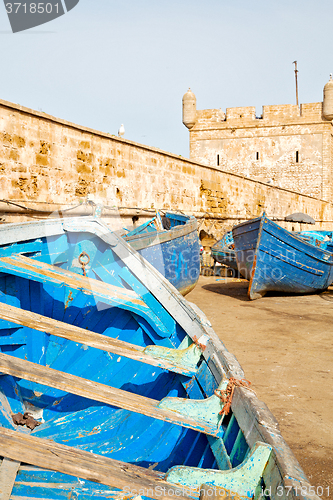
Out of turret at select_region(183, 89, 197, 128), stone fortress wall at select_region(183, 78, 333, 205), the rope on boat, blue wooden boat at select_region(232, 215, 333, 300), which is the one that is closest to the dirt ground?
blue wooden boat at select_region(232, 215, 333, 300)

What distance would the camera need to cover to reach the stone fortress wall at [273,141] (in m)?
25.8

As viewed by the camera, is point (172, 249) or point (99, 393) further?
point (172, 249)

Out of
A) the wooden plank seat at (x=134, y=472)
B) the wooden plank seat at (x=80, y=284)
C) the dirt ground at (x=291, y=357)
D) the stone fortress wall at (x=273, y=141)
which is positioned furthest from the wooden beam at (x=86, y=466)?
the stone fortress wall at (x=273, y=141)

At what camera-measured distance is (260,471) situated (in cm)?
155

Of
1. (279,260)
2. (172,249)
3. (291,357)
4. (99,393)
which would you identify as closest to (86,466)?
(99,393)

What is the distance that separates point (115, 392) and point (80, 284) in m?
1.10

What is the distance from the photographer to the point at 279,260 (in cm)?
888

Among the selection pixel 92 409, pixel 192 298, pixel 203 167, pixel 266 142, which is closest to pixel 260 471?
pixel 92 409

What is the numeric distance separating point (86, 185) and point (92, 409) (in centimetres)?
660

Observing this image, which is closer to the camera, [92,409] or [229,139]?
[92,409]

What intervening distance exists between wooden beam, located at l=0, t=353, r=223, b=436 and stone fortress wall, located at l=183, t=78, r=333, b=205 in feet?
86.0

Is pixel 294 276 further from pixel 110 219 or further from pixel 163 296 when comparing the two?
pixel 163 296

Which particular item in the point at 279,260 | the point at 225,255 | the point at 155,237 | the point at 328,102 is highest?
the point at 328,102

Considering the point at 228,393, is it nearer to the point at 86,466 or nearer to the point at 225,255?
the point at 86,466
